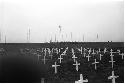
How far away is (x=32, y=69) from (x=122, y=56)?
3.89 ft

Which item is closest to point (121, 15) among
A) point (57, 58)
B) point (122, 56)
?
point (122, 56)

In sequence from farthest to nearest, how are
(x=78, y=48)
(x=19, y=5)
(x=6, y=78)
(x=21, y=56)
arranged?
(x=78, y=48)
(x=19, y=5)
(x=21, y=56)
(x=6, y=78)

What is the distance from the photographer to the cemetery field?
8.45 feet

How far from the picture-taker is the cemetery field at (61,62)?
8.45 ft

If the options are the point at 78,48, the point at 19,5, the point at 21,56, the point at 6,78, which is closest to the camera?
the point at 6,78

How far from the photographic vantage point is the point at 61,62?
300 cm

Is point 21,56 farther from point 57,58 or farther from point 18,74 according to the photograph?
point 57,58

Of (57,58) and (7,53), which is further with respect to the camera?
(57,58)

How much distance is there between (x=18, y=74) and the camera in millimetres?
→ 2590

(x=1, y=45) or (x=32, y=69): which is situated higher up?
(x=1, y=45)

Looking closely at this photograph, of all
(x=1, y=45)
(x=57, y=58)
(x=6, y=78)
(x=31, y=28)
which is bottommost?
(x=6, y=78)

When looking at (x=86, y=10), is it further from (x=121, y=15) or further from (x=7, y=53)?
(x=7, y=53)

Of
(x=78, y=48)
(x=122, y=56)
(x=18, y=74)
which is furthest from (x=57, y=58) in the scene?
(x=122, y=56)

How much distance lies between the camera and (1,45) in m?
2.88
